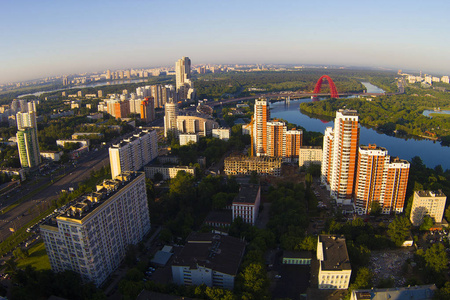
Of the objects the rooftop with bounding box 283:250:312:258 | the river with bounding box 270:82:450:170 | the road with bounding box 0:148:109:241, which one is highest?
the rooftop with bounding box 283:250:312:258

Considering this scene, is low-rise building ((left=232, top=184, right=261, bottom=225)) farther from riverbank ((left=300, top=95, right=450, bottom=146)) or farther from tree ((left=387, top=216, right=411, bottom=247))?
riverbank ((left=300, top=95, right=450, bottom=146))

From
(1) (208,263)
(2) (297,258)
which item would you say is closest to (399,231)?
(2) (297,258)

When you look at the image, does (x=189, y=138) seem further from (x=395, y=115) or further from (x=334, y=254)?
(x=395, y=115)

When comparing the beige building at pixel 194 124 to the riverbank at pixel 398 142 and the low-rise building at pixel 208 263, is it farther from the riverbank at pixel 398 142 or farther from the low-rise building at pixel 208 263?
the low-rise building at pixel 208 263

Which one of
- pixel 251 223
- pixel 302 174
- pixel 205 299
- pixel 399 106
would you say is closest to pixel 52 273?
pixel 205 299

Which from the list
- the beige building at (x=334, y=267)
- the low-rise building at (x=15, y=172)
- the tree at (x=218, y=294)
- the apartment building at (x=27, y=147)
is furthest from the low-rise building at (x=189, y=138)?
the tree at (x=218, y=294)

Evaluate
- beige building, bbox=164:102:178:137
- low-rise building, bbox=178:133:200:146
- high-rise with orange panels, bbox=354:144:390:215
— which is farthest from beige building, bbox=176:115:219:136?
high-rise with orange panels, bbox=354:144:390:215

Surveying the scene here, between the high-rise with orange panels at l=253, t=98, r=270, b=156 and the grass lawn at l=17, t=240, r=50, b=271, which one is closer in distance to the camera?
the grass lawn at l=17, t=240, r=50, b=271
